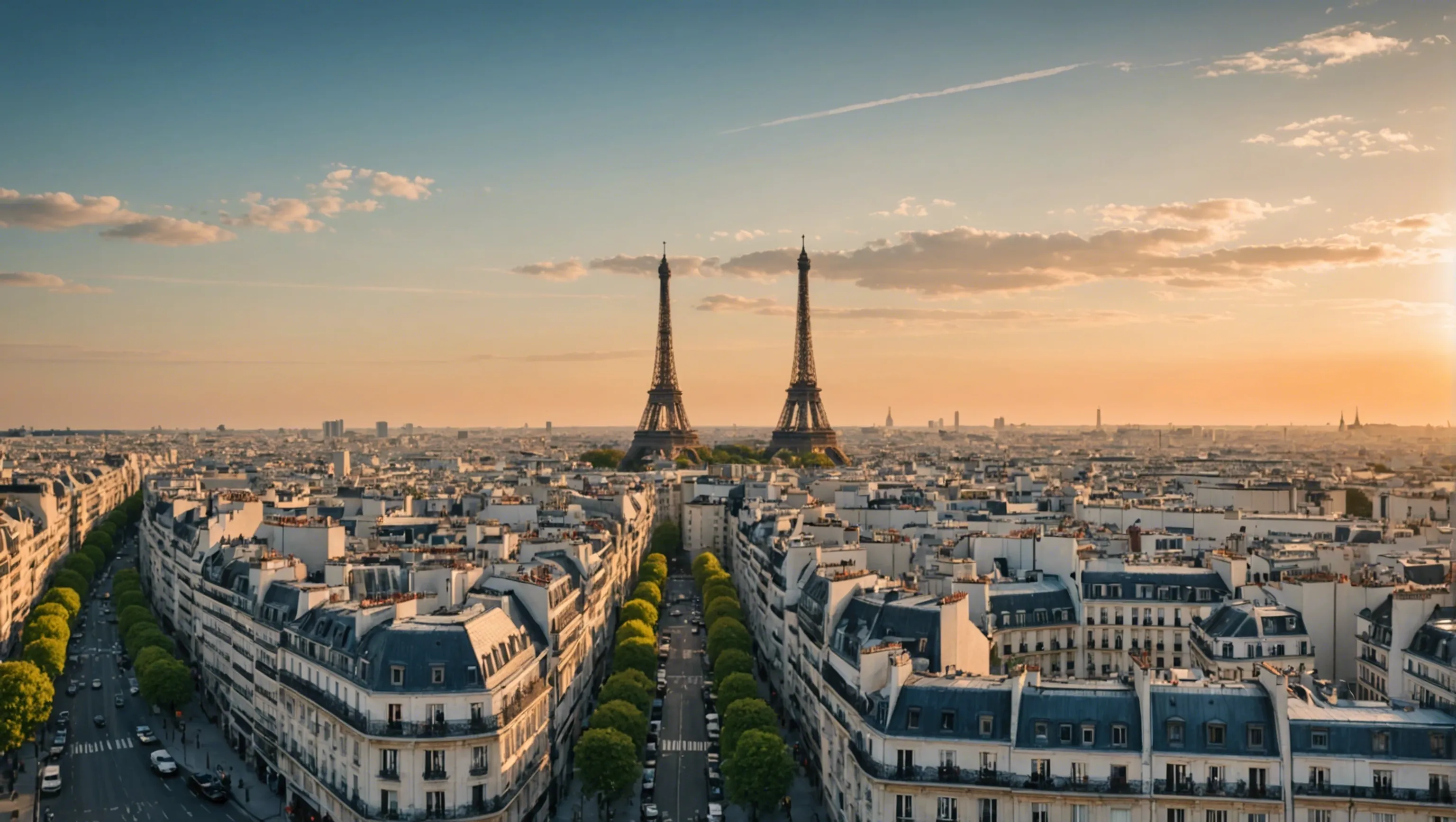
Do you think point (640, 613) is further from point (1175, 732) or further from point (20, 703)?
point (1175, 732)

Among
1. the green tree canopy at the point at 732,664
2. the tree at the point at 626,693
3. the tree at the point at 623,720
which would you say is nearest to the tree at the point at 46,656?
the tree at the point at 626,693

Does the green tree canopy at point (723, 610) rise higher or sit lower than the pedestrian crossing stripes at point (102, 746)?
higher

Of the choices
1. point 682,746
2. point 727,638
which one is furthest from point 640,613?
point 682,746

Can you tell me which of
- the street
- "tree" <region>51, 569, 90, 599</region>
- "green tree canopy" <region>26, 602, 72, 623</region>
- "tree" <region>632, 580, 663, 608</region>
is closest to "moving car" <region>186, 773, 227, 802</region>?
the street

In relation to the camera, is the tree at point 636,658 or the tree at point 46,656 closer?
the tree at point 636,658

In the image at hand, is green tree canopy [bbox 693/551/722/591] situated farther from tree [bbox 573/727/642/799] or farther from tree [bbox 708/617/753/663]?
tree [bbox 573/727/642/799]

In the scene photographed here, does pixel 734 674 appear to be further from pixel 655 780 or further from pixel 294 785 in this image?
pixel 294 785

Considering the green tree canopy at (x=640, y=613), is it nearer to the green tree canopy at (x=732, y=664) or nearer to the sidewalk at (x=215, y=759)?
the green tree canopy at (x=732, y=664)
